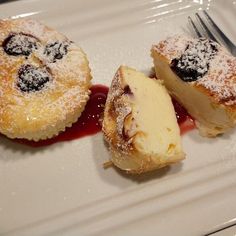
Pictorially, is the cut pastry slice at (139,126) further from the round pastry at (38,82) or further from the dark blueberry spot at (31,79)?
the dark blueberry spot at (31,79)

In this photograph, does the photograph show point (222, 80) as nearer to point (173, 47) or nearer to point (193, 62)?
point (193, 62)

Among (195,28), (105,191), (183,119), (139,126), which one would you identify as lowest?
(105,191)

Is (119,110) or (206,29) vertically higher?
(206,29)

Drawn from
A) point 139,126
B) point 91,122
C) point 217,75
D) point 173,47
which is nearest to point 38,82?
point 91,122

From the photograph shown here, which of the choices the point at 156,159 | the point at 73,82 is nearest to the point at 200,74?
the point at 156,159

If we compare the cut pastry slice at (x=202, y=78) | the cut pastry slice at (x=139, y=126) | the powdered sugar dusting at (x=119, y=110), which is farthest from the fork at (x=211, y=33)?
the powdered sugar dusting at (x=119, y=110)

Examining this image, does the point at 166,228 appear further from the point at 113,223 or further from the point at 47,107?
the point at 47,107
